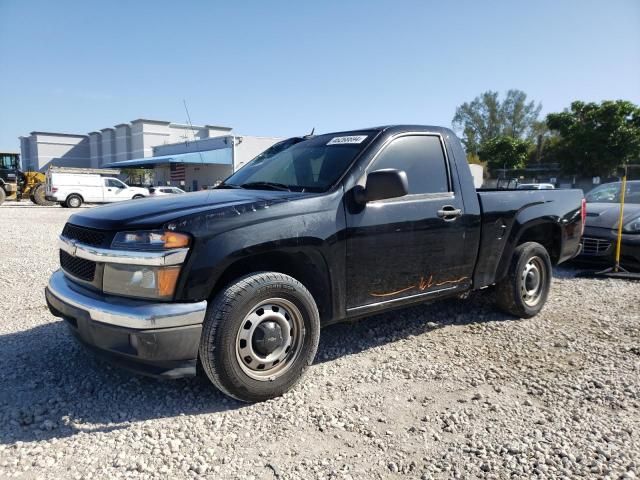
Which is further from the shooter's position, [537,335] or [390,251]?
[537,335]

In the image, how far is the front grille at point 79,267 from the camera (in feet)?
9.75

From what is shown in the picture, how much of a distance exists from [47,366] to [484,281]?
3.79 metres

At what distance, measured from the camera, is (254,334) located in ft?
9.82

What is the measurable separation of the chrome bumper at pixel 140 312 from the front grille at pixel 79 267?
176mm

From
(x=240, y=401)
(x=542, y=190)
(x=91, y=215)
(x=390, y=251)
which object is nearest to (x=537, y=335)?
(x=542, y=190)

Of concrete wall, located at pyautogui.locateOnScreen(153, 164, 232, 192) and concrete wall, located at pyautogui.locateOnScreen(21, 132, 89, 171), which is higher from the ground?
concrete wall, located at pyautogui.locateOnScreen(21, 132, 89, 171)

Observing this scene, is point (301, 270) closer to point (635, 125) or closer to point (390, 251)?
point (390, 251)

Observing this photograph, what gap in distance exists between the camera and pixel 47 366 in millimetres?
3547

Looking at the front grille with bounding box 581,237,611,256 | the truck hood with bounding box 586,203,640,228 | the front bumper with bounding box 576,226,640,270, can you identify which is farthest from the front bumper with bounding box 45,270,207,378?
the truck hood with bounding box 586,203,640,228

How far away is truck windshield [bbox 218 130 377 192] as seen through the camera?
3.62m

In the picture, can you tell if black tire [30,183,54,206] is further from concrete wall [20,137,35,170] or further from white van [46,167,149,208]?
concrete wall [20,137,35,170]

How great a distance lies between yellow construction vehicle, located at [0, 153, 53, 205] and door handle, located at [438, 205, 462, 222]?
28222mm

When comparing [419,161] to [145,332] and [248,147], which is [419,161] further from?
[248,147]

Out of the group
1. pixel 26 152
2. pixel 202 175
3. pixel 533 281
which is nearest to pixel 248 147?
pixel 202 175
